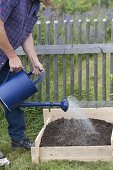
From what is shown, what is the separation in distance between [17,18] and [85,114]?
1.50m

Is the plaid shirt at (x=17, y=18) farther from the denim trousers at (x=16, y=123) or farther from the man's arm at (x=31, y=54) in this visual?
the denim trousers at (x=16, y=123)

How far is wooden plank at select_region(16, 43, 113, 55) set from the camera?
19.8 ft

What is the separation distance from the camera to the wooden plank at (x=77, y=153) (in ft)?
15.3

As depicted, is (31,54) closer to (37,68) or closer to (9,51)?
(37,68)

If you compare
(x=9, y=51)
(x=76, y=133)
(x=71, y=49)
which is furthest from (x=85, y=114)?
(x=9, y=51)

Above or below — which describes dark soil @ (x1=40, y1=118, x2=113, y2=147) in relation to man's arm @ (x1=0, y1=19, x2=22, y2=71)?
below

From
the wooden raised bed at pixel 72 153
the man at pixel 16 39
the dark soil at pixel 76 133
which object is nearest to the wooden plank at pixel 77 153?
the wooden raised bed at pixel 72 153

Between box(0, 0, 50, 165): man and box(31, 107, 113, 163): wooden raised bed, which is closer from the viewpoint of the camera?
box(0, 0, 50, 165): man

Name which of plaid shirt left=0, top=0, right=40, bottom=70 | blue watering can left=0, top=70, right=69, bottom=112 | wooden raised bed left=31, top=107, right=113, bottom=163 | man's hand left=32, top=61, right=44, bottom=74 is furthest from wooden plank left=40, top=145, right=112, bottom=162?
plaid shirt left=0, top=0, right=40, bottom=70

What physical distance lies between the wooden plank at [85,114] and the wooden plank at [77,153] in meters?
0.79

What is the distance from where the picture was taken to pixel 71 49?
606cm

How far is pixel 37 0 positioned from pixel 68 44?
159cm

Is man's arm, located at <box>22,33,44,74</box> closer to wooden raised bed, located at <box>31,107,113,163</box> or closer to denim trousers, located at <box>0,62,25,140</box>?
denim trousers, located at <box>0,62,25,140</box>

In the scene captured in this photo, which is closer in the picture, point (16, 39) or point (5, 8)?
point (5, 8)
